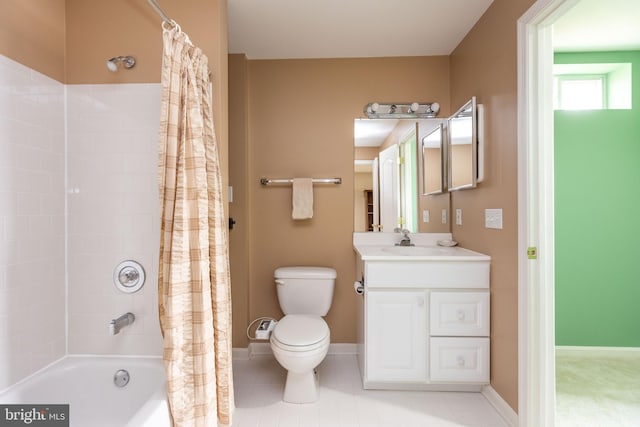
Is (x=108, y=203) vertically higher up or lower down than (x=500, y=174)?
lower down

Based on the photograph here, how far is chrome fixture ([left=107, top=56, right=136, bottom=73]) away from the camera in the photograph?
4.89 feet

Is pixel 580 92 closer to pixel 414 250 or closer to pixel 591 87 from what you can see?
pixel 591 87

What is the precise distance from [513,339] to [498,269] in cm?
37

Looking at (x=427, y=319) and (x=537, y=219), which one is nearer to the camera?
(x=537, y=219)

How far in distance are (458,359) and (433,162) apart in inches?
55.4

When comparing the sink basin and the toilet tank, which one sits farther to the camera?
the toilet tank

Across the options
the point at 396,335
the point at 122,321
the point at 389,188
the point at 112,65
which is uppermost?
the point at 112,65

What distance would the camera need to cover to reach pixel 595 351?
2256mm

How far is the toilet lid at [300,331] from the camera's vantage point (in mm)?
1649

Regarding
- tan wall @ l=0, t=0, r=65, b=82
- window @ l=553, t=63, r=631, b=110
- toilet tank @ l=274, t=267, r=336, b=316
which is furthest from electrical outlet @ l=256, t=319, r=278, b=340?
window @ l=553, t=63, r=631, b=110

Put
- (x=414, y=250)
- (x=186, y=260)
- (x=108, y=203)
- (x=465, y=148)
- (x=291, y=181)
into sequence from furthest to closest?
(x=291, y=181)
(x=414, y=250)
(x=465, y=148)
(x=108, y=203)
(x=186, y=260)

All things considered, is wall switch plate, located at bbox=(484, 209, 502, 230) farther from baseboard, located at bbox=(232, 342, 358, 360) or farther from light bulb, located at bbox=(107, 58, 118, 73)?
light bulb, located at bbox=(107, 58, 118, 73)

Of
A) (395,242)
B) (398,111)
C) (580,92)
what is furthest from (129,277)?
(580,92)

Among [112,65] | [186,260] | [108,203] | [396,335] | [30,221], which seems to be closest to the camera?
[186,260]
